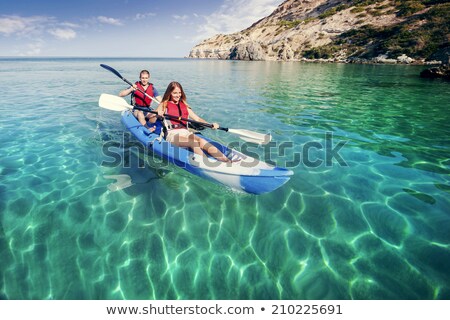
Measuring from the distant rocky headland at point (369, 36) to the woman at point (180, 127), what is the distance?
45297mm

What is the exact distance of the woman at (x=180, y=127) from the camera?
590 centimetres

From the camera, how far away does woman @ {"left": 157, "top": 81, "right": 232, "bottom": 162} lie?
590 cm

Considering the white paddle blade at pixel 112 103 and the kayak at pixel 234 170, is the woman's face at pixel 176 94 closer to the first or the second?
the kayak at pixel 234 170

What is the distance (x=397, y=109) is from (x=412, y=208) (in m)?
9.67

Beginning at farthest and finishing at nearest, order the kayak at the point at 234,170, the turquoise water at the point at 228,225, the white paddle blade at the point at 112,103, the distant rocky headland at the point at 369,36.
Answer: the distant rocky headland at the point at 369,36, the white paddle blade at the point at 112,103, the kayak at the point at 234,170, the turquoise water at the point at 228,225

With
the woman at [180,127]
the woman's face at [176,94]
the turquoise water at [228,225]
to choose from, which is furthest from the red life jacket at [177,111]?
the turquoise water at [228,225]

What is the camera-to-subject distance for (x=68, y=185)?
227 inches

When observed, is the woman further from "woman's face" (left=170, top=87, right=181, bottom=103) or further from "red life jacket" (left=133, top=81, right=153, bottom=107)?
"red life jacket" (left=133, top=81, right=153, bottom=107)

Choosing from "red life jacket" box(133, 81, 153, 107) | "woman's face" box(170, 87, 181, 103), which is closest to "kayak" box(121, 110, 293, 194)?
"woman's face" box(170, 87, 181, 103)

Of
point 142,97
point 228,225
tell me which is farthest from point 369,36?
point 228,225

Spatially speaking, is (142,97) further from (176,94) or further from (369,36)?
(369,36)
